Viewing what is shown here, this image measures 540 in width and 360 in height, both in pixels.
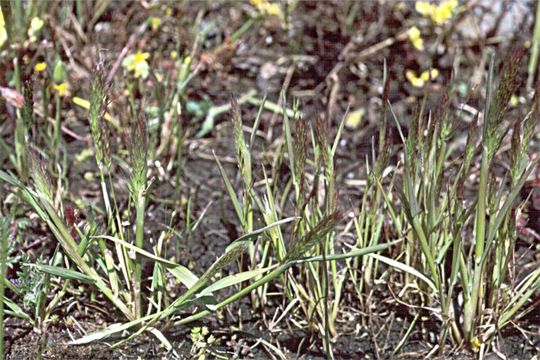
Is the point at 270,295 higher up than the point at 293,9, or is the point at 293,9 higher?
the point at 293,9

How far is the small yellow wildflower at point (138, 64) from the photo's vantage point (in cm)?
235

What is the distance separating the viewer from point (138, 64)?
2365mm

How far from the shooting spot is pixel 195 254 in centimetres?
209

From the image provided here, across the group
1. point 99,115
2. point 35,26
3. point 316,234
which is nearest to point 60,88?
point 35,26

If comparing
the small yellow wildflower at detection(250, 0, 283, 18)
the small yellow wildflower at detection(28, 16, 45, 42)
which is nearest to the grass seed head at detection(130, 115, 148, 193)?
the small yellow wildflower at detection(28, 16, 45, 42)

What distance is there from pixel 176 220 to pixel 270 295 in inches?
15.2

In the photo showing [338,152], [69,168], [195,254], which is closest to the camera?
[195,254]

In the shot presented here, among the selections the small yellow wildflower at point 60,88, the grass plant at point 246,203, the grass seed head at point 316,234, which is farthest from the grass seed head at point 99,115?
the small yellow wildflower at point 60,88

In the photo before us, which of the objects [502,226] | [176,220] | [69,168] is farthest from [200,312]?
[69,168]

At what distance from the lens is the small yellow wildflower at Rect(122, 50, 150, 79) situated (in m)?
2.35

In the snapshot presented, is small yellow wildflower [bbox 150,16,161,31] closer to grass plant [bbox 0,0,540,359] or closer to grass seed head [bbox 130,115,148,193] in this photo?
grass plant [bbox 0,0,540,359]

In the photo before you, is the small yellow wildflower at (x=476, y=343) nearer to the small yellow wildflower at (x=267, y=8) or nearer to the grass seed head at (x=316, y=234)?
the grass seed head at (x=316, y=234)

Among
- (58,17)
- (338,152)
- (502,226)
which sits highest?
(58,17)

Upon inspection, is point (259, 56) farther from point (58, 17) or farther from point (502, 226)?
point (502, 226)
